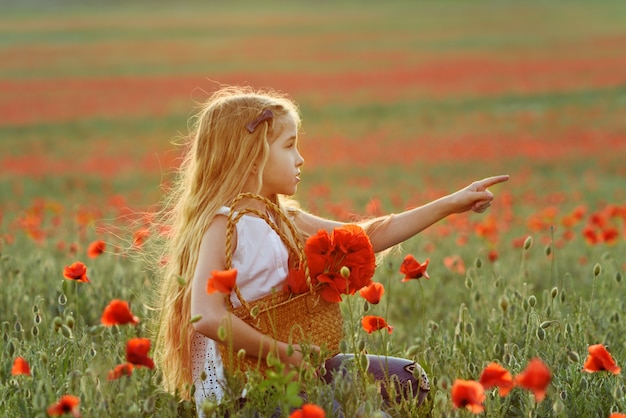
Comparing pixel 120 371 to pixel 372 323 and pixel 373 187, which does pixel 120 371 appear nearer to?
pixel 372 323

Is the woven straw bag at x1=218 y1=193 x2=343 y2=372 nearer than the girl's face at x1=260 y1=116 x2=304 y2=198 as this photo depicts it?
Yes

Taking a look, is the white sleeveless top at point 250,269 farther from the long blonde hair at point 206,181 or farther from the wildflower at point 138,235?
Result: the wildflower at point 138,235

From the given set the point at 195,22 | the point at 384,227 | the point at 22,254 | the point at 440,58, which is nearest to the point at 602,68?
the point at 440,58

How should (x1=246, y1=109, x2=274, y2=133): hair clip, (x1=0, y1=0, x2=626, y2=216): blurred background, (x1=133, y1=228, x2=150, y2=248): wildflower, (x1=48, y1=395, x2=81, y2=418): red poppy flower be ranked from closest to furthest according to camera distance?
(x1=48, y1=395, x2=81, y2=418): red poppy flower, (x1=246, y1=109, x2=274, y2=133): hair clip, (x1=133, y1=228, x2=150, y2=248): wildflower, (x1=0, y1=0, x2=626, y2=216): blurred background

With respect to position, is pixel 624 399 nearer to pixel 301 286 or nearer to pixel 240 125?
pixel 301 286

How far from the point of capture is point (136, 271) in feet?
15.9

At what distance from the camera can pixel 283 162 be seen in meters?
2.99

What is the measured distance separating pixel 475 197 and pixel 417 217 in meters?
0.22

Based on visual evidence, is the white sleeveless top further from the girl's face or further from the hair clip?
the hair clip

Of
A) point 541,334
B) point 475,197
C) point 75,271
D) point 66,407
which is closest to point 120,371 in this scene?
point 66,407

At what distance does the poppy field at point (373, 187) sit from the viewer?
280cm

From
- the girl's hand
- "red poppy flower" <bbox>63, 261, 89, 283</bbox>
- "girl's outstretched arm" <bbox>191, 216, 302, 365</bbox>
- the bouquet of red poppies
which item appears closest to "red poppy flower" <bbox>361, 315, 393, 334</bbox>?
the bouquet of red poppies

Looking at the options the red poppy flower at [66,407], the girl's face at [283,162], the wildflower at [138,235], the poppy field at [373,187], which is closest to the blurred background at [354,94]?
the poppy field at [373,187]

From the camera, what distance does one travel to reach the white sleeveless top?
2848 millimetres
